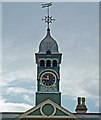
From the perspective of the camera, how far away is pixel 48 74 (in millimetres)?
48906

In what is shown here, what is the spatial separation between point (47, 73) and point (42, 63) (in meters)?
1.67

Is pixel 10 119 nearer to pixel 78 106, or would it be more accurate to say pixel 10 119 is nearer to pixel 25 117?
pixel 25 117

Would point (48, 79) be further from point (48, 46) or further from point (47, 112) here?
point (47, 112)

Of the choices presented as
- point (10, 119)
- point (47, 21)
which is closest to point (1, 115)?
point (10, 119)

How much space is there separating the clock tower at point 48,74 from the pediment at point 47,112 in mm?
3225

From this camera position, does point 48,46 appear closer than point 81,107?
Yes

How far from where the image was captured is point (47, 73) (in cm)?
4894

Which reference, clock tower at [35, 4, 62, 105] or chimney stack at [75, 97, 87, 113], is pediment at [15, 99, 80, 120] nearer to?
clock tower at [35, 4, 62, 105]

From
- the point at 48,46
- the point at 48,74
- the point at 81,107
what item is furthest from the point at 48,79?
the point at 81,107

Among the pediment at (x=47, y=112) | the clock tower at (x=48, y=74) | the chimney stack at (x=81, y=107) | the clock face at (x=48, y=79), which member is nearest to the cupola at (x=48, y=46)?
the clock tower at (x=48, y=74)

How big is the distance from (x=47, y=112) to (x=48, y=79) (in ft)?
18.7

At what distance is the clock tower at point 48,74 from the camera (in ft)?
157

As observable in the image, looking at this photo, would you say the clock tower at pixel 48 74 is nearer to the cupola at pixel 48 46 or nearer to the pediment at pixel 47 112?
the cupola at pixel 48 46

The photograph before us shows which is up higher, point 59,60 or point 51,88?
point 59,60
